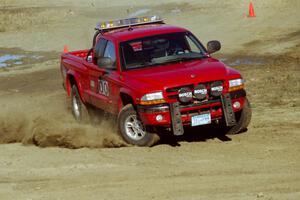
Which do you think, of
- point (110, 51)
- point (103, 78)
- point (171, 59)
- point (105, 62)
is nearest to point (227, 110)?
point (171, 59)

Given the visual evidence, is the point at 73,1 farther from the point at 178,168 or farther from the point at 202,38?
the point at 178,168

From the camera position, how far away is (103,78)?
1325 centimetres

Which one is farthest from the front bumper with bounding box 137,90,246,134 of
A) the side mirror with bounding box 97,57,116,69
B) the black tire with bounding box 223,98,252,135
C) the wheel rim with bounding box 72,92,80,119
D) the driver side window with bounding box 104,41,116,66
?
the wheel rim with bounding box 72,92,80,119

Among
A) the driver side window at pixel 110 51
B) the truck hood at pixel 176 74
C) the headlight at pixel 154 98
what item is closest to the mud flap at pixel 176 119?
the headlight at pixel 154 98

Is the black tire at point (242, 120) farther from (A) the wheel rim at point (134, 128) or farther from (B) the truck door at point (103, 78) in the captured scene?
(B) the truck door at point (103, 78)

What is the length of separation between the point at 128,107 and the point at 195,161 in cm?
180

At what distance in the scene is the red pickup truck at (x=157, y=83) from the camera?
11.7 meters

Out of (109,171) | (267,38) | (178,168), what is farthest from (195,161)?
(267,38)

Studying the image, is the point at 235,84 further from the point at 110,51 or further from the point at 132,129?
the point at 110,51

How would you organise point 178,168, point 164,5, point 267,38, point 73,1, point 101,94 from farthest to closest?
point 73,1 < point 164,5 < point 267,38 < point 101,94 < point 178,168

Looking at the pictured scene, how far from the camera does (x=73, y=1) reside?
47000mm

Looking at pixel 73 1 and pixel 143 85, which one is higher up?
pixel 143 85

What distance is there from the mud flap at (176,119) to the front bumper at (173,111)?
0.01m

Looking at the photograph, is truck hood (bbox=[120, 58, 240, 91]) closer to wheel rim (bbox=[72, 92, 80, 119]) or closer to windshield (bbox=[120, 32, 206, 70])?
windshield (bbox=[120, 32, 206, 70])
